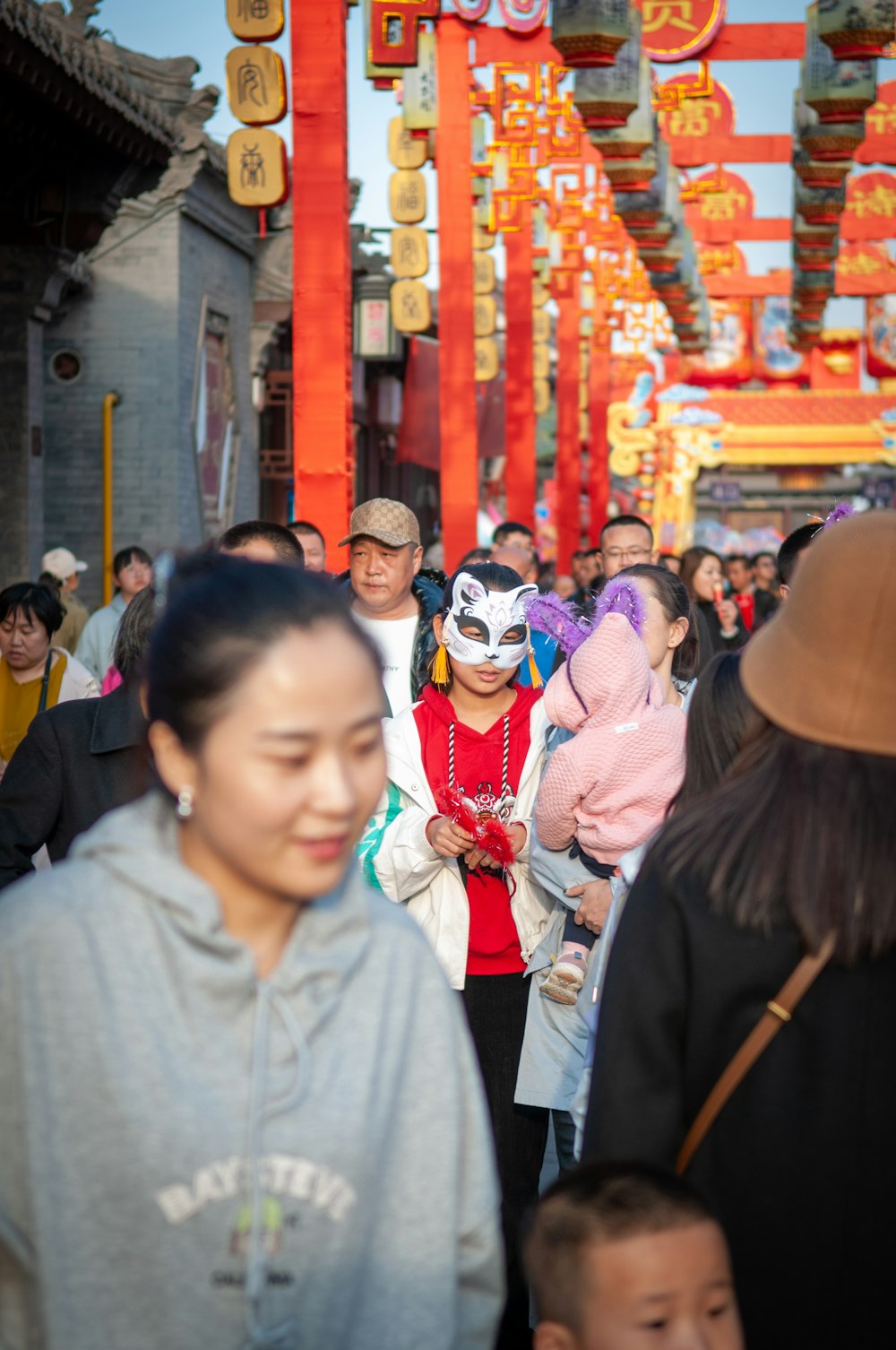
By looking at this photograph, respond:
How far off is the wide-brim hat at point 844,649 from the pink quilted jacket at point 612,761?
2.04 meters

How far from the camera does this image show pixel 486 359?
19.7 meters

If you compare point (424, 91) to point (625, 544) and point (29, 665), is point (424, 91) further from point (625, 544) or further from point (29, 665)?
point (29, 665)

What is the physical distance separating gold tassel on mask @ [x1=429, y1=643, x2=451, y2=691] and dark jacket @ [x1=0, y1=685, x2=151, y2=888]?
3.56ft

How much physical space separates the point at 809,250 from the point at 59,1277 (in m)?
17.8

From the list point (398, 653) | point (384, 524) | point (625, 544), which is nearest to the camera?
point (398, 653)

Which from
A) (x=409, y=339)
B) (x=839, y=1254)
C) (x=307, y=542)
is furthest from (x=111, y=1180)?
(x=409, y=339)

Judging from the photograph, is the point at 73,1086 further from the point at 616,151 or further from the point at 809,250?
the point at 809,250

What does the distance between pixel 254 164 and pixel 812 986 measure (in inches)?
317

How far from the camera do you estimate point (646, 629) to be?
14.8 ft

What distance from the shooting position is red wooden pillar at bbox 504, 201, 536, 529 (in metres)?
18.2

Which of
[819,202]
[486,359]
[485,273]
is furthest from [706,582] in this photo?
[486,359]

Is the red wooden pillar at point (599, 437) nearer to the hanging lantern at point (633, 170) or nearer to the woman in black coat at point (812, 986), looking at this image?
the hanging lantern at point (633, 170)

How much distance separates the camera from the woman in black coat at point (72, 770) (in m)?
3.79

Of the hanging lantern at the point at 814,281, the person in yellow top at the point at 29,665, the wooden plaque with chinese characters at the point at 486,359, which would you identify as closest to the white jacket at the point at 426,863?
the person in yellow top at the point at 29,665
